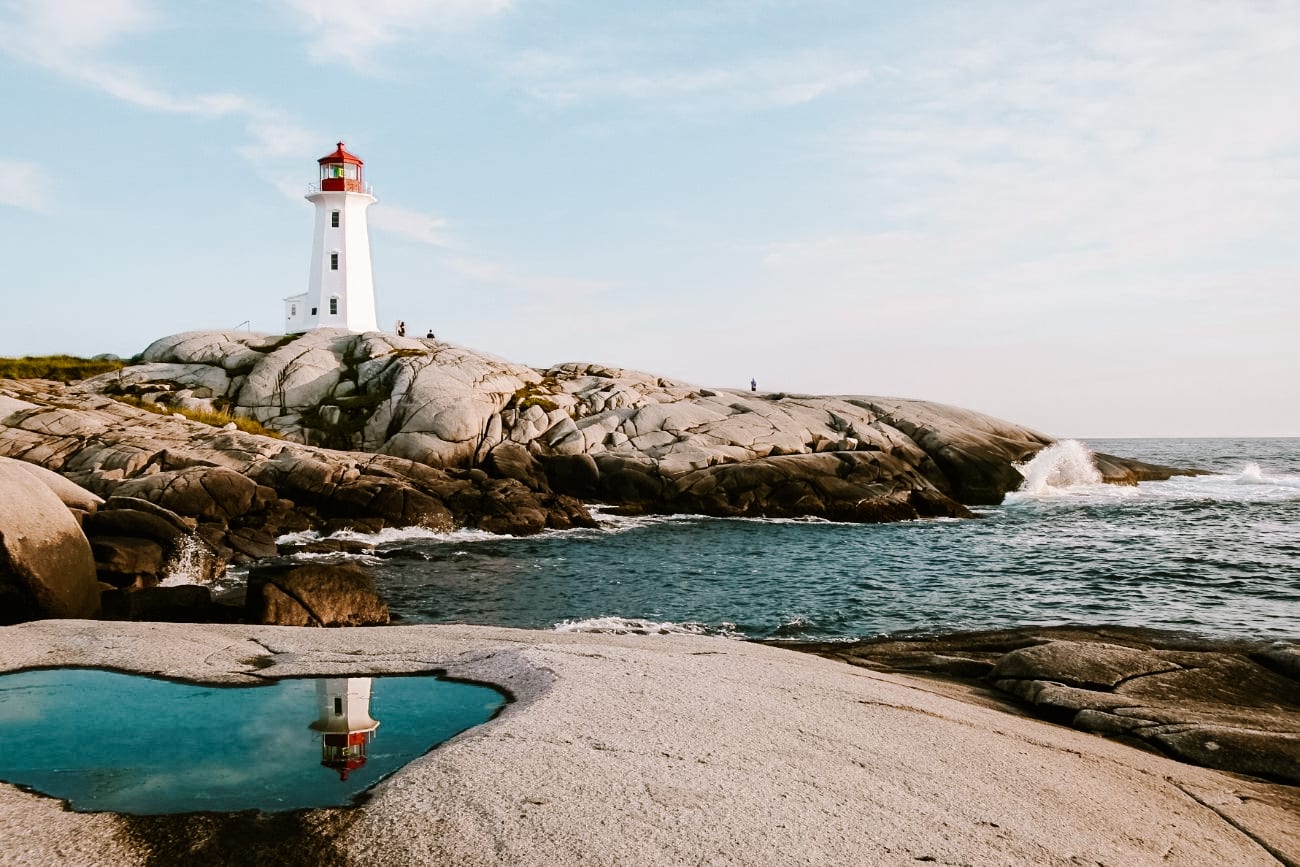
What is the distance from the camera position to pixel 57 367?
191 ft

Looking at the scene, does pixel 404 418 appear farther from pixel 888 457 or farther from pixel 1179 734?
pixel 1179 734

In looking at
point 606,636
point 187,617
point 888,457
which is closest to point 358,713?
point 606,636

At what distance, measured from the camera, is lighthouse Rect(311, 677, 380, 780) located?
767 centimetres

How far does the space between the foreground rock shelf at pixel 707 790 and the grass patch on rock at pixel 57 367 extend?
175 feet

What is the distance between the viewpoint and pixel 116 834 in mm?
5930

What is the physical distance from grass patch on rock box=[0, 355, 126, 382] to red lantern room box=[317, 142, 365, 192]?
19.3 meters

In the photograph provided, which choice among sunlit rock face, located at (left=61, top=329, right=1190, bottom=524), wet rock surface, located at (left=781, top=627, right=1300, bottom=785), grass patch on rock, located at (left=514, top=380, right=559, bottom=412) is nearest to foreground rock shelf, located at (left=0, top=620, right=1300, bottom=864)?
wet rock surface, located at (left=781, top=627, right=1300, bottom=785)

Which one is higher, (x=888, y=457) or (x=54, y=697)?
(x=888, y=457)

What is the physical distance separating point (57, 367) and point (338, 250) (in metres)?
19.9

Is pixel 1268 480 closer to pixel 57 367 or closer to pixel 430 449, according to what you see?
pixel 430 449

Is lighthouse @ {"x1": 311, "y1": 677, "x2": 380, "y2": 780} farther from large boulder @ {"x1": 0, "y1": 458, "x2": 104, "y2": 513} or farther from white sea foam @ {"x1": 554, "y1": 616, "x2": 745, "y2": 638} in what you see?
large boulder @ {"x1": 0, "y1": 458, "x2": 104, "y2": 513}

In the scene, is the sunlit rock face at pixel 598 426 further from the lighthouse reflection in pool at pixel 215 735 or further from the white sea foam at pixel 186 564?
the lighthouse reflection in pool at pixel 215 735

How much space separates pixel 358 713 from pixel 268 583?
28.9 ft

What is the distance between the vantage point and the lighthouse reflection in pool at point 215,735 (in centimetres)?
684
